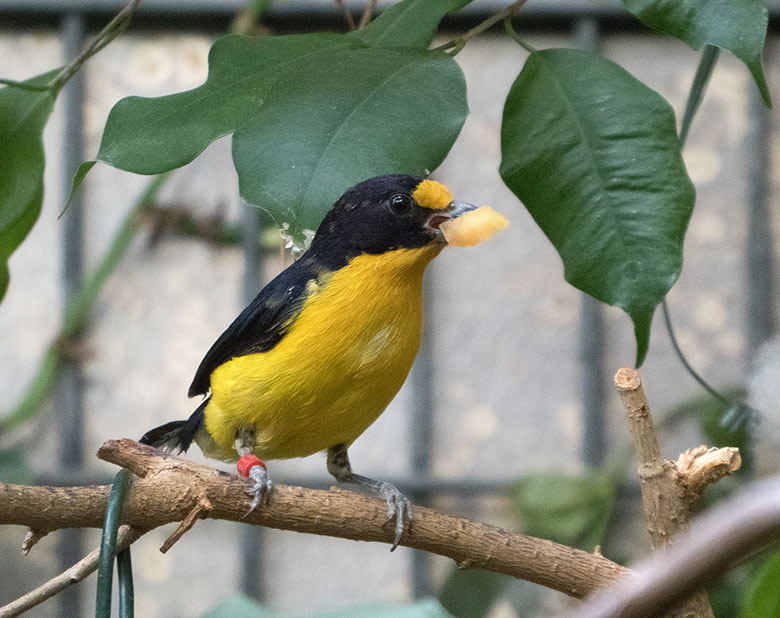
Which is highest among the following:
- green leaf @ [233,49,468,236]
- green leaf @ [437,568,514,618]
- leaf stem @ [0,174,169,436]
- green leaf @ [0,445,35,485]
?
green leaf @ [233,49,468,236]

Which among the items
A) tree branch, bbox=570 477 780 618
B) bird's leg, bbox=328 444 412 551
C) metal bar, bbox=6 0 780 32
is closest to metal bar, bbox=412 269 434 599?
metal bar, bbox=6 0 780 32

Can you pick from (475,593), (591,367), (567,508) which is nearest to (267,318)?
(475,593)

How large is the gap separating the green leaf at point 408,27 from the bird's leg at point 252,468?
342mm

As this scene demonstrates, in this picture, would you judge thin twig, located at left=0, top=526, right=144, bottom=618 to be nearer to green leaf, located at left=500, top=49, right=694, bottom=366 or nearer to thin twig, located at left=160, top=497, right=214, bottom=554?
thin twig, located at left=160, top=497, right=214, bottom=554

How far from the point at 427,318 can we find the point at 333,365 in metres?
1.22

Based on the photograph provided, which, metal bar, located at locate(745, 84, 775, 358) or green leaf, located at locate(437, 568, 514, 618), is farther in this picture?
metal bar, located at locate(745, 84, 775, 358)

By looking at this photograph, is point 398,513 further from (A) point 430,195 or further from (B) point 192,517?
(A) point 430,195

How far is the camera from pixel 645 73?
6.59 ft

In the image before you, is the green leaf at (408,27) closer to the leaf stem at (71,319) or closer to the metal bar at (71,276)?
the leaf stem at (71,319)

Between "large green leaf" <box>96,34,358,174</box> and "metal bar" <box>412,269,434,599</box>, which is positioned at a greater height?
"large green leaf" <box>96,34,358,174</box>

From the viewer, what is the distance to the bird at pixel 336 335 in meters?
0.79

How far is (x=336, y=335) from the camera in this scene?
31.3 inches

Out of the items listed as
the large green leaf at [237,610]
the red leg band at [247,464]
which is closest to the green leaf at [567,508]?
the red leg band at [247,464]

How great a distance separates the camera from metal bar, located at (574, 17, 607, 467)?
1964mm
